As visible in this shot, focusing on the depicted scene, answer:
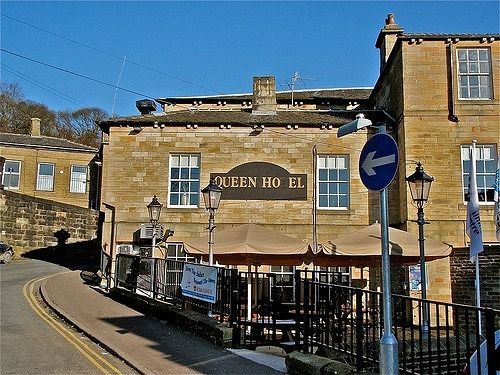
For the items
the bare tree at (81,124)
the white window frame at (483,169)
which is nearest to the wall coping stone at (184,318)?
the white window frame at (483,169)

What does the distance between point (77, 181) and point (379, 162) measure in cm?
4073

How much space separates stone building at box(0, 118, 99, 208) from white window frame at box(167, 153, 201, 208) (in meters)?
23.6

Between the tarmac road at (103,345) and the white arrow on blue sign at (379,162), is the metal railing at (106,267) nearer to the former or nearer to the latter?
the tarmac road at (103,345)

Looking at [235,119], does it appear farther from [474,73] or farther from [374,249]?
[374,249]

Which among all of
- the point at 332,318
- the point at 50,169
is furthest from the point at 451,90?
the point at 50,169

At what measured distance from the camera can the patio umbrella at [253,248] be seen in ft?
40.1

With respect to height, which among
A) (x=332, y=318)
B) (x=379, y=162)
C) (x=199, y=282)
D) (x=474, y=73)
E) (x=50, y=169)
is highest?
(x=474, y=73)

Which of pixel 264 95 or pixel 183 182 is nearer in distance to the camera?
pixel 183 182

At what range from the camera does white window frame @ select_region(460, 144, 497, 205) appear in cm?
1888

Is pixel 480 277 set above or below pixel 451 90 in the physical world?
below

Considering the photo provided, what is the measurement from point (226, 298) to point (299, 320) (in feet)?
8.92

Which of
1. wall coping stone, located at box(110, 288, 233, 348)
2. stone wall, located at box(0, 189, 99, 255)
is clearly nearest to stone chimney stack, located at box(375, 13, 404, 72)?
wall coping stone, located at box(110, 288, 233, 348)

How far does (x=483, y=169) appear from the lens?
18953 mm

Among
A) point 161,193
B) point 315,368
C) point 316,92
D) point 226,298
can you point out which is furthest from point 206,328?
point 316,92
